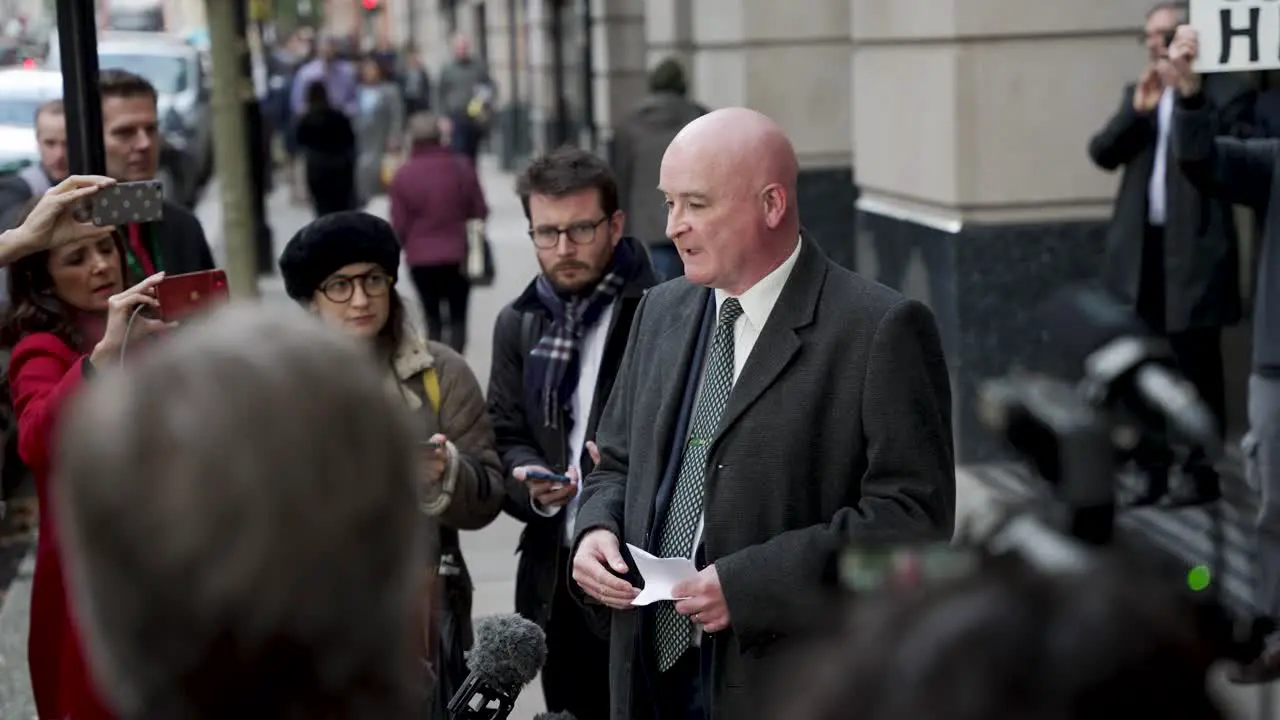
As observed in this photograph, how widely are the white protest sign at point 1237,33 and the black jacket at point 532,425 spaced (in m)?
1.88

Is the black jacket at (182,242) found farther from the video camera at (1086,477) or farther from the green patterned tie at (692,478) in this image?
the video camera at (1086,477)

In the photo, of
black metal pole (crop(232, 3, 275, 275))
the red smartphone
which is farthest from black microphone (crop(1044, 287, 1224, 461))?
black metal pole (crop(232, 3, 275, 275))

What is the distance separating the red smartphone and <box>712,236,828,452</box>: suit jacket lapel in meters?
1.22

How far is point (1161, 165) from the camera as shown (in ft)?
28.3

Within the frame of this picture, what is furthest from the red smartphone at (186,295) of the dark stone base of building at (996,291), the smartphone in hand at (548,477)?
the dark stone base of building at (996,291)

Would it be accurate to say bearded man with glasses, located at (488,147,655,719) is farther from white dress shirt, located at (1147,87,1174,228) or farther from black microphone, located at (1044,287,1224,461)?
white dress shirt, located at (1147,87,1174,228)

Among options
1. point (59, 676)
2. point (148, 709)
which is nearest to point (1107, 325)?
point (148, 709)

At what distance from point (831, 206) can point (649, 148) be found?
2515 mm

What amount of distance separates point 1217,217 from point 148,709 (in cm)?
747

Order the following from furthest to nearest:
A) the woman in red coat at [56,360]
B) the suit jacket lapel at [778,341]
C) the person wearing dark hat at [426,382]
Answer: the person wearing dark hat at [426,382] < the woman in red coat at [56,360] < the suit jacket lapel at [778,341]

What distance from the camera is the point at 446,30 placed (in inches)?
1869

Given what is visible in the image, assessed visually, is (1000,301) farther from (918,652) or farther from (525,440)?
(918,652)

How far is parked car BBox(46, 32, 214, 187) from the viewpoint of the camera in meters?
27.0

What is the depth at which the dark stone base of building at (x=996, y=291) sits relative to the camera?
9.67 meters
